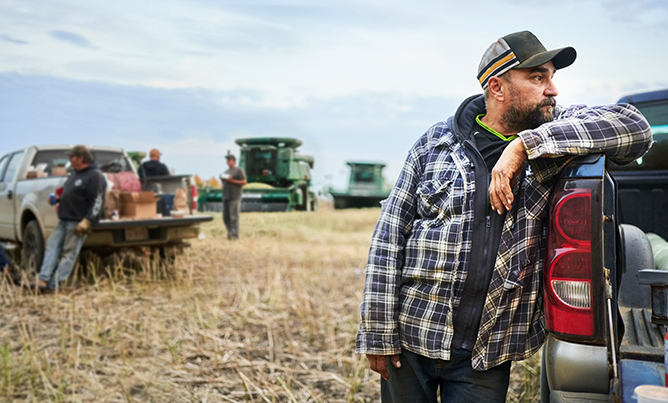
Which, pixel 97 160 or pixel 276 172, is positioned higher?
pixel 276 172

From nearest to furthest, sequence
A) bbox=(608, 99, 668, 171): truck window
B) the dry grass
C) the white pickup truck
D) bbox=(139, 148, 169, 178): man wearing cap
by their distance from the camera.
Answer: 1. bbox=(608, 99, 668, 171): truck window
2. the dry grass
3. the white pickup truck
4. bbox=(139, 148, 169, 178): man wearing cap

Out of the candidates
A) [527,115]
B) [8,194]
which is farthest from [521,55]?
[8,194]

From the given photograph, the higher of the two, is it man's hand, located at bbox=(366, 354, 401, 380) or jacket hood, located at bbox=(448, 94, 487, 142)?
jacket hood, located at bbox=(448, 94, 487, 142)

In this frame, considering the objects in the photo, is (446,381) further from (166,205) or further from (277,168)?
(277,168)

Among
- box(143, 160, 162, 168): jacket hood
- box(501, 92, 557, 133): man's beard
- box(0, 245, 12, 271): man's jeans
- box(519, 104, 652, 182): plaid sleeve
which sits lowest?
box(0, 245, 12, 271): man's jeans

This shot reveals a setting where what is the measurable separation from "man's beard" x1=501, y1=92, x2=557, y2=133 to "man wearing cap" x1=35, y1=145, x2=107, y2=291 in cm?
606

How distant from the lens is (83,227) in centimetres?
735

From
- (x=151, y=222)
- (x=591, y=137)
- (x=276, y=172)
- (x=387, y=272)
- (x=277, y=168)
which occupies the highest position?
(x=277, y=168)

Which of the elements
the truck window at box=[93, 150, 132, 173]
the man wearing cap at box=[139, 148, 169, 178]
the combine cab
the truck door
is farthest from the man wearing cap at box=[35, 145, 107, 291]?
the combine cab

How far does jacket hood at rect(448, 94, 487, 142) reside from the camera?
7.51 ft

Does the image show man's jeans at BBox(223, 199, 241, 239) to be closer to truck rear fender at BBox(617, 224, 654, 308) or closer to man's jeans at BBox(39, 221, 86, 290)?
man's jeans at BBox(39, 221, 86, 290)

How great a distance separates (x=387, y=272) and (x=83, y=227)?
19.5 feet

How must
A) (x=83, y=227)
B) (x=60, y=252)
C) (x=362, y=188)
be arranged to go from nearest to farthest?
(x=83, y=227)
(x=60, y=252)
(x=362, y=188)

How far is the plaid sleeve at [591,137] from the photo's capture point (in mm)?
1991
